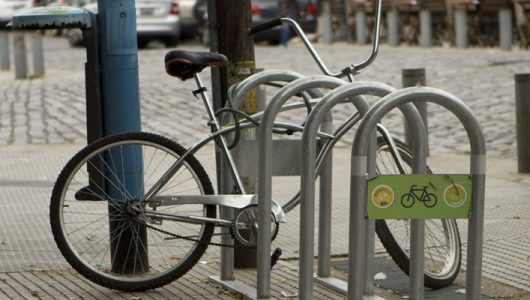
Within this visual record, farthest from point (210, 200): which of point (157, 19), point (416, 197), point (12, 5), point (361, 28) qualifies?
point (12, 5)

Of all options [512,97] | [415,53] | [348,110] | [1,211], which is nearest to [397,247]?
[1,211]

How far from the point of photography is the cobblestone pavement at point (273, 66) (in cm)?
1313

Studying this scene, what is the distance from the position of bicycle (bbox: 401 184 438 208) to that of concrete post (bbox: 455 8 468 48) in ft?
70.8

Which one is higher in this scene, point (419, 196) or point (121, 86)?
point (121, 86)

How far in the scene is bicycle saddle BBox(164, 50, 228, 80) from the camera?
240 inches

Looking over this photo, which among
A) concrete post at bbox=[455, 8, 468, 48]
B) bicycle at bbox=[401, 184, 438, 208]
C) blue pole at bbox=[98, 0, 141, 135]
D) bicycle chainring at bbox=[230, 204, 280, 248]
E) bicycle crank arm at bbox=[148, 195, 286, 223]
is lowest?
concrete post at bbox=[455, 8, 468, 48]

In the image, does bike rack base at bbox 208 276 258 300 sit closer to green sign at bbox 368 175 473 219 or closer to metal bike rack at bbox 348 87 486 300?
metal bike rack at bbox 348 87 486 300

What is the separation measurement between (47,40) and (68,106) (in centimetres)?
2158

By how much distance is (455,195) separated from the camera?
5062 mm

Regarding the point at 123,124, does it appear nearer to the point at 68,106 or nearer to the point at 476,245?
the point at 476,245

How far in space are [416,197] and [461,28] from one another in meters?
21.8

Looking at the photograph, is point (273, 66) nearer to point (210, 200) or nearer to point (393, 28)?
point (393, 28)

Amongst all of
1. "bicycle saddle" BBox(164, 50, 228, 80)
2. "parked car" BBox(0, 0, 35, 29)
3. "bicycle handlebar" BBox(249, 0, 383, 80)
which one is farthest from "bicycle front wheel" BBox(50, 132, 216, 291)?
"parked car" BBox(0, 0, 35, 29)

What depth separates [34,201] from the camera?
9039 mm
